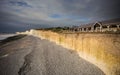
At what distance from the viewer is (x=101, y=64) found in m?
9.72

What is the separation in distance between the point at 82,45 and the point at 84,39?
1.09 m

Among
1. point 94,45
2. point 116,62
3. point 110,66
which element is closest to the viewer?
point 116,62

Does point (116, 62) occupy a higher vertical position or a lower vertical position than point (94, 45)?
lower

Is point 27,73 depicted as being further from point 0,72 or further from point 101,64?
point 101,64

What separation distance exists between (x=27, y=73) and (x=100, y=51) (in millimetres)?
6936

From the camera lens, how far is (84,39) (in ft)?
43.9

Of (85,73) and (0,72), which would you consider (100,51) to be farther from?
(0,72)

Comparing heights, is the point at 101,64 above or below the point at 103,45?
below

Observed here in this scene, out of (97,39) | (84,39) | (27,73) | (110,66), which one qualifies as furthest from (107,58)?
(27,73)

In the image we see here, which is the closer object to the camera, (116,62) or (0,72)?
(116,62)

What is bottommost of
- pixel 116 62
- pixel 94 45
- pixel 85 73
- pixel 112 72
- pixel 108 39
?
pixel 85 73

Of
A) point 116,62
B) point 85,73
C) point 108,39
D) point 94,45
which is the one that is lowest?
point 85,73

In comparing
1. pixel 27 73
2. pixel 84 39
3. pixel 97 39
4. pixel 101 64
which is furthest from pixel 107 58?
pixel 27 73

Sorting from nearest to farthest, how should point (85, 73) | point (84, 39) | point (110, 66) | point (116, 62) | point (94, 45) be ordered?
point (116, 62)
point (110, 66)
point (85, 73)
point (94, 45)
point (84, 39)
